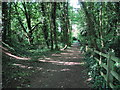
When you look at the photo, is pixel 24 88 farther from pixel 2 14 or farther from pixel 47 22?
pixel 47 22

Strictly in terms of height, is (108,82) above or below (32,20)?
below

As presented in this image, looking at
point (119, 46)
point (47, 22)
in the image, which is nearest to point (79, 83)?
point (119, 46)

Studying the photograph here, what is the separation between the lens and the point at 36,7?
24438mm

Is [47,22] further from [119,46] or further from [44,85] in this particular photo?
[44,85]

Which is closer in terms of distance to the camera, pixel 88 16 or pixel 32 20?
pixel 88 16

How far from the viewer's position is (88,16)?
10.3 meters

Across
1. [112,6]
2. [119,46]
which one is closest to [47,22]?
[112,6]

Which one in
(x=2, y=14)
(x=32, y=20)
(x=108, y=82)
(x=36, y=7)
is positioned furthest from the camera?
(x=32, y=20)

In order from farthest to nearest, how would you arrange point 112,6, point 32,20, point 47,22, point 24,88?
1. point 32,20
2. point 47,22
3. point 112,6
4. point 24,88

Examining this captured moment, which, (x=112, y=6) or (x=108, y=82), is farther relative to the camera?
(x=112, y=6)

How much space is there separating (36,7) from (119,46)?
19.2 m

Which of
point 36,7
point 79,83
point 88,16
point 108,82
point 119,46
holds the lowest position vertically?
point 79,83

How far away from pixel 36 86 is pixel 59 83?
1.11 m

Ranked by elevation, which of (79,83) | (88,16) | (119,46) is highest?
(88,16)
